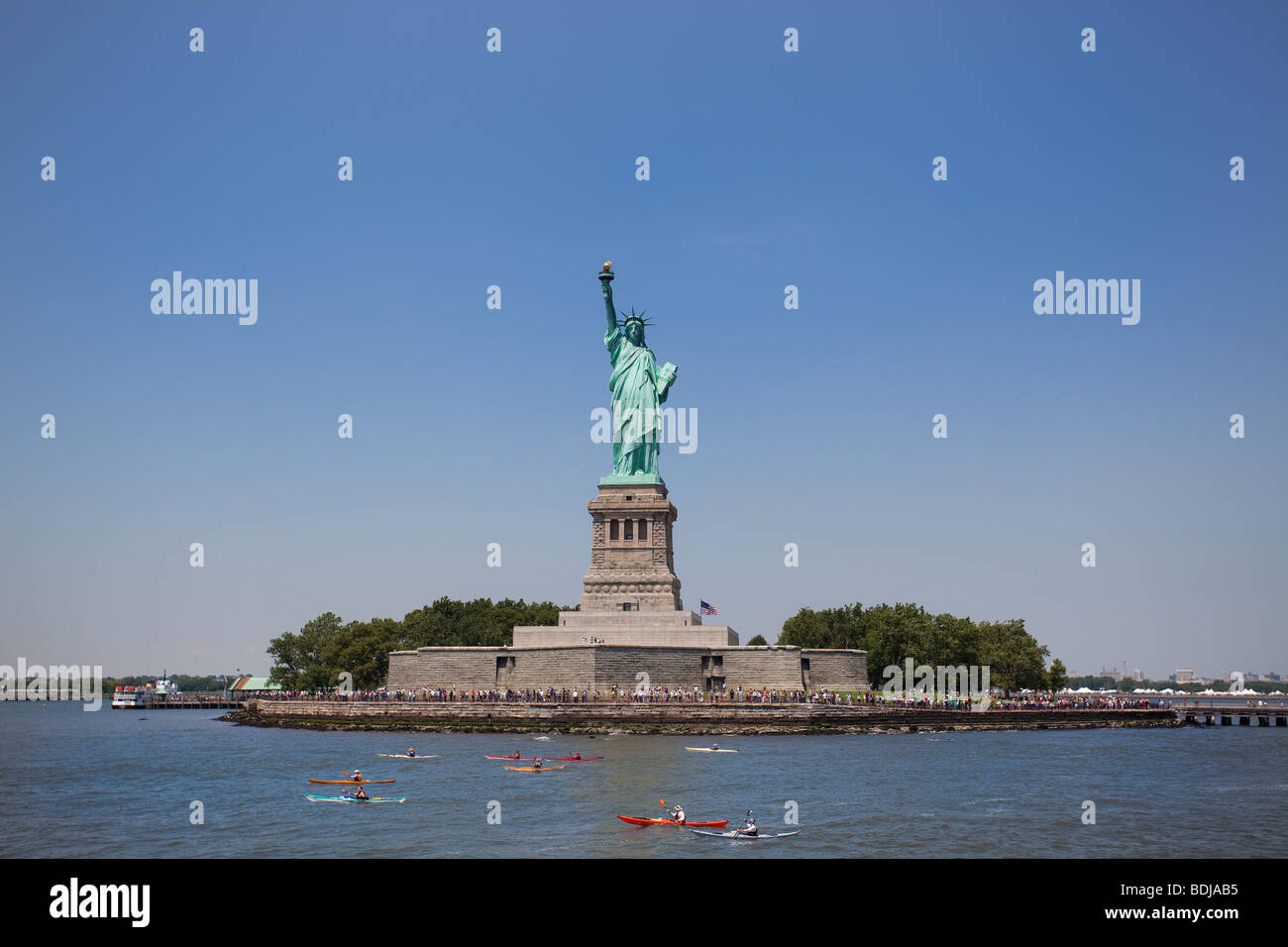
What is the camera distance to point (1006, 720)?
7456 cm

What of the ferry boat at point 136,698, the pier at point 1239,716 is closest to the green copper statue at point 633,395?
the pier at point 1239,716

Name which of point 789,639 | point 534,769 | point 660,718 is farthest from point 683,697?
point 789,639

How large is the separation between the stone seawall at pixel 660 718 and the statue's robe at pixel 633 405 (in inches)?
880

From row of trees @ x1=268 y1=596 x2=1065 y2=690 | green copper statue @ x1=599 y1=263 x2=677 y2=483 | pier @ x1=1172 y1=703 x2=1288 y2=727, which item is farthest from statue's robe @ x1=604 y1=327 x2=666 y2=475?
pier @ x1=1172 y1=703 x2=1288 y2=727

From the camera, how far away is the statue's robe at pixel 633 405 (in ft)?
283

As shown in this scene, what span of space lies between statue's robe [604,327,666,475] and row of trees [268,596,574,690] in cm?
2358

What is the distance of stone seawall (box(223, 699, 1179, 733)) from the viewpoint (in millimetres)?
68000

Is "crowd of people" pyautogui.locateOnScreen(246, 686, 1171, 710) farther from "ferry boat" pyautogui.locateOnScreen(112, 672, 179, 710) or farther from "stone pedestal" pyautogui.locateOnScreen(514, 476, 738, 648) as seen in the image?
"ferry boat" pyautogui.locateOnScreen(112, 672, 179, 710)

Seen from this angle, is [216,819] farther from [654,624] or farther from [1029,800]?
[654,624]

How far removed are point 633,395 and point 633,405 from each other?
32.2 inches

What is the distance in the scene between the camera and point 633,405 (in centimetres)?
8675
